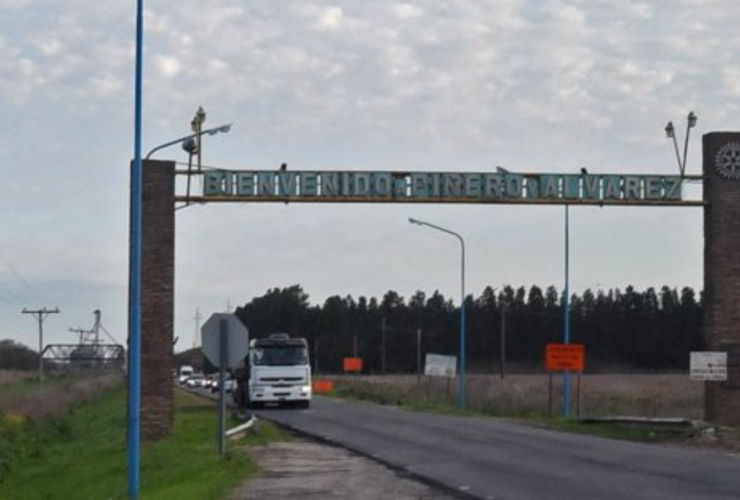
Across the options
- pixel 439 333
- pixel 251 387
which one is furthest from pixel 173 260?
pixel 439 333

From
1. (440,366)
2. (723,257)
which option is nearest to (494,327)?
(440,366)

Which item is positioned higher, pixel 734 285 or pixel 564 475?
pixel 734 285

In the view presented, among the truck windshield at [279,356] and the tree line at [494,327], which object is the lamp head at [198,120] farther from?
the tree line at [494,327]

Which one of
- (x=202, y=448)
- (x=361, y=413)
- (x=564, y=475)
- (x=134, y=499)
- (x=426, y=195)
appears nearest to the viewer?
(x=134, y=499)

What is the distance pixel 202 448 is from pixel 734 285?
1548 cm

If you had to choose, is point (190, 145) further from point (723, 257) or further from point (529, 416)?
point (529, 416)

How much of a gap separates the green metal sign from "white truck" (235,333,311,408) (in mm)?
21398

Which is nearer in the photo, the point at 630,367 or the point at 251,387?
the point at 251,387

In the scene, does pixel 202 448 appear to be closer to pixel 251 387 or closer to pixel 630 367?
pixel 251 387

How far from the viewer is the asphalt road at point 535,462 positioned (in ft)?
65.5

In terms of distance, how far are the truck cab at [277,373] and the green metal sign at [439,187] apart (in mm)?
21397

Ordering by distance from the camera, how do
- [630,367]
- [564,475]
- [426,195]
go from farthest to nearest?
[630,367] < [426,195] < [564,475]

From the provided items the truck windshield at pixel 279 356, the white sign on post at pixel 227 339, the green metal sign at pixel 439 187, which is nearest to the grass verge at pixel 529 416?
the truck windshield at pixel 279 356

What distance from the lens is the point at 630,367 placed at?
5487 inches
